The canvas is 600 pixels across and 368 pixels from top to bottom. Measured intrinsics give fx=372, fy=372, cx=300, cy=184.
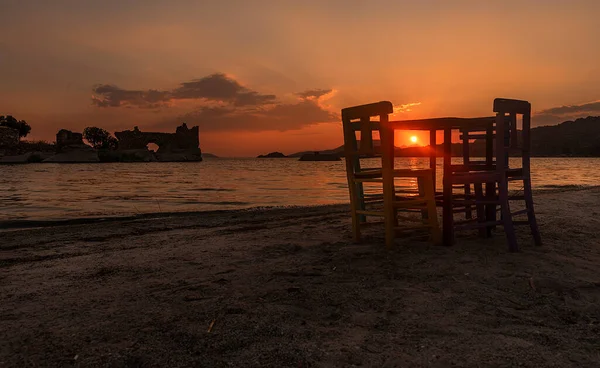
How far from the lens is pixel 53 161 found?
279 feet

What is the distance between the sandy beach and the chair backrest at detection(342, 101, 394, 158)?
1.23m

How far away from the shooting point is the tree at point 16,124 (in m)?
101

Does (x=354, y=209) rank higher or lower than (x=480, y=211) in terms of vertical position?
higher

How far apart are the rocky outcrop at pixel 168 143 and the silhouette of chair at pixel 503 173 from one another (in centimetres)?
10836

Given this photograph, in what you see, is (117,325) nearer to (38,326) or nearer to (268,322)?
(38,326)

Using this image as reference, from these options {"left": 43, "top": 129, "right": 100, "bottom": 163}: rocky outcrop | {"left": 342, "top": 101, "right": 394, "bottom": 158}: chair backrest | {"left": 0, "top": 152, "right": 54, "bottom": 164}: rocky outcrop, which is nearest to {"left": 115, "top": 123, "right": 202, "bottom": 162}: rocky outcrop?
{"left": 43, "top": 129, "right": 100, "bottom": 163}: rocky outcrop

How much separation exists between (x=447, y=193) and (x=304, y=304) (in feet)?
7.83

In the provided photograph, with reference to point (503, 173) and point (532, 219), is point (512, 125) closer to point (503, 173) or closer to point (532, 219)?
point (503, 173)

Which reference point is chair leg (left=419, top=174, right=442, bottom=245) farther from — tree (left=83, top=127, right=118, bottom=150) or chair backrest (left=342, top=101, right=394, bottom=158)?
tree (left=83, top=127, right=118, bottom=150)

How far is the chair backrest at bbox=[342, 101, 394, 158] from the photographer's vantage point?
4.32 m

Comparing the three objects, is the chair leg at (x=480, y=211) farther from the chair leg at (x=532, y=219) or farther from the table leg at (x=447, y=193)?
the table leg at (x=447, y=193)

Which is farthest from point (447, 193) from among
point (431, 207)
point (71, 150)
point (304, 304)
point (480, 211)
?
point (71, 150)

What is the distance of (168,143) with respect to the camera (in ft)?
382

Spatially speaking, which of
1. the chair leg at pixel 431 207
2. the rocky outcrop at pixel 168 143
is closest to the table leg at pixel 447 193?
the chair leg at pixel 431 207
